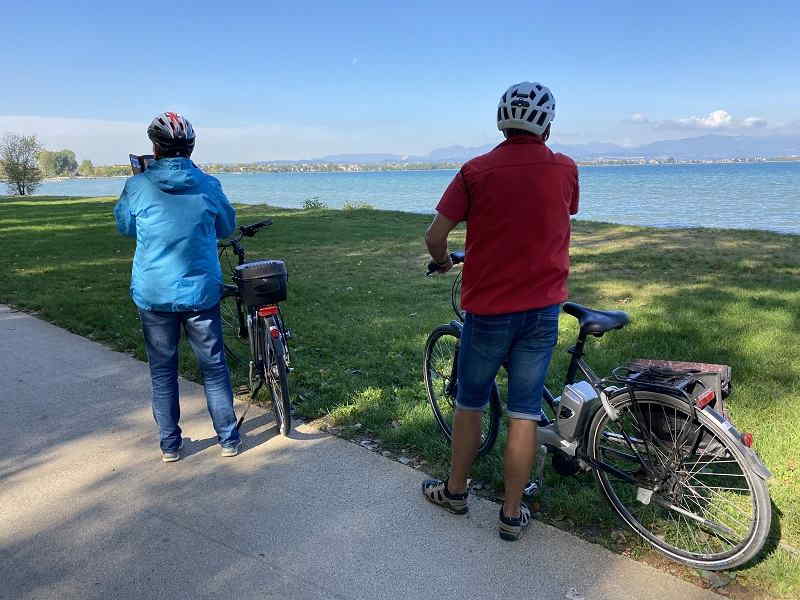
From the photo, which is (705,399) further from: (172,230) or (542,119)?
(172,230)

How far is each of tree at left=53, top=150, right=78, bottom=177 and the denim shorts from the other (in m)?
133

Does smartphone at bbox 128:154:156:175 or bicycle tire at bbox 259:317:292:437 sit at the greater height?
smartphone at bbox 128:154:156:175

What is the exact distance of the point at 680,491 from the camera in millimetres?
2760

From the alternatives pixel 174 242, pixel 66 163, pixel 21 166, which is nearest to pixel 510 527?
pixel 174 242

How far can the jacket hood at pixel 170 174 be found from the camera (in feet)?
10.7

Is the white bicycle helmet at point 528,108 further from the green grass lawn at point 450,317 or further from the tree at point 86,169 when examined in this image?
the tree at point 86,169

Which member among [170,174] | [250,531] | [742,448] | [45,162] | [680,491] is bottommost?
[250,531]

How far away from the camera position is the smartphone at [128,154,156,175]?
3.35 m

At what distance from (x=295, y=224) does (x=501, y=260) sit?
636 inches

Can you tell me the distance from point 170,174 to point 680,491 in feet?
10.1

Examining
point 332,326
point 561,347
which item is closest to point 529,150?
point 561,347

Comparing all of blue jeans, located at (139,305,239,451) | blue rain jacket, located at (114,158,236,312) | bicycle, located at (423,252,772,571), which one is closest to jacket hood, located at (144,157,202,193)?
blue rain jacket, located at (114,158,236,312)

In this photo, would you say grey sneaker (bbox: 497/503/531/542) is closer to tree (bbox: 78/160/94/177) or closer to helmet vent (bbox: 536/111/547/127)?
helmet vent (bbox: 536/111/547/127)

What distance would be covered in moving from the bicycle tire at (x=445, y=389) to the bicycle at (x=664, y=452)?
37cm
